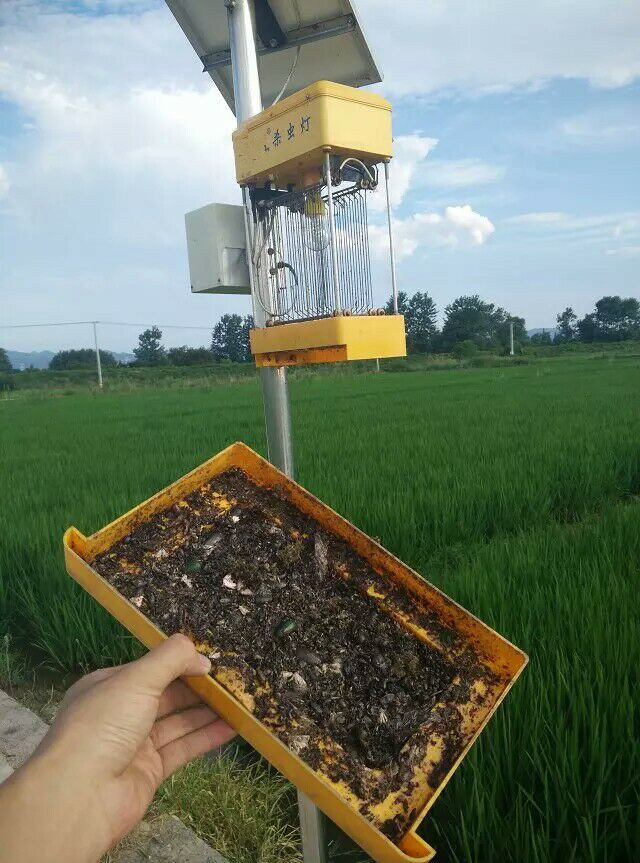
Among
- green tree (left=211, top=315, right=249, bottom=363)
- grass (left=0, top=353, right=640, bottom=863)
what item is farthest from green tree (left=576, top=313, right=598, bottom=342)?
grass (left=0, top=353, right=640, bottom=863)

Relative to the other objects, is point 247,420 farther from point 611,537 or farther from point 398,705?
point 398,705

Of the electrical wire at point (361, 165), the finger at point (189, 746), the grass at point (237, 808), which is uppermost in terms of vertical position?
the electrical wire at point (361, 165)

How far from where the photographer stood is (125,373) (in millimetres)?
33844

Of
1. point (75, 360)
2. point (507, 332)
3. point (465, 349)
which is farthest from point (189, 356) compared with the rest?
Result: point (507, 332)

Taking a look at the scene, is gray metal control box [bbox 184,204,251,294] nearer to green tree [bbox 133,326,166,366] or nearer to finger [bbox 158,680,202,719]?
finger [bbox 158,680,202,719]

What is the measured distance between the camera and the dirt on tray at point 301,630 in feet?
3.51

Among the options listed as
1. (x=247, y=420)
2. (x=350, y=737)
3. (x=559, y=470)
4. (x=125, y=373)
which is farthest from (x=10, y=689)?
(x=125, y=373)

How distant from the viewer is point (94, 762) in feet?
3.28

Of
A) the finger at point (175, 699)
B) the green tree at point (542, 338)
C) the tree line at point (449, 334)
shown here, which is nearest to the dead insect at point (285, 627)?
the finger at point (175, 699)

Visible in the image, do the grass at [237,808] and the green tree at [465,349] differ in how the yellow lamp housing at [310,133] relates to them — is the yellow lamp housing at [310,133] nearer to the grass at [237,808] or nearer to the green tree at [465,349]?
the grass at [237,808]

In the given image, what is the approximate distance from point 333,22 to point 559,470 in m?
3.49

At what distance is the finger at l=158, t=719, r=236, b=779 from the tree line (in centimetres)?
3094

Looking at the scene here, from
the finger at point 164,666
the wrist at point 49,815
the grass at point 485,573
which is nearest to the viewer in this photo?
the wrist at point 49,815

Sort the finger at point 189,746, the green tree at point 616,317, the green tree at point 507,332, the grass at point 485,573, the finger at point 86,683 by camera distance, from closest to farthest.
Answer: the finger at point 86,683, the finger at point 189,746, the grass at point 485,573, the green tree at point 507,332, the green tree at point 616,317
